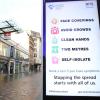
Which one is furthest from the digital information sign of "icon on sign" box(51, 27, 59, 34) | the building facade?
the building facade

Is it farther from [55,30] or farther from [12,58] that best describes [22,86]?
[55,30]

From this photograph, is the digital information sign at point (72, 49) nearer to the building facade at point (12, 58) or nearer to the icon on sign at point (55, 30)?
the icon on sign at point (55, 30)

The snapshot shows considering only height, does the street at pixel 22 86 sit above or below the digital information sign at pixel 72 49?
below

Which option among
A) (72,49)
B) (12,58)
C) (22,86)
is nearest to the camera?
(72,49)

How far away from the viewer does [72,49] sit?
0.56 m

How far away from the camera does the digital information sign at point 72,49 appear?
0.54 metres

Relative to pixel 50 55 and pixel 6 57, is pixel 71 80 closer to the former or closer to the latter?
pixel 50 55

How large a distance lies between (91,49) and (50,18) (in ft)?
0.42

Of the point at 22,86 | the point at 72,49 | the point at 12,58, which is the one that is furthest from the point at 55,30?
the point at 22,86

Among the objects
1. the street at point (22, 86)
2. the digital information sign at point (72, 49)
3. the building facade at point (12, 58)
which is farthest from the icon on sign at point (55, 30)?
the building facade at point (12, 58)

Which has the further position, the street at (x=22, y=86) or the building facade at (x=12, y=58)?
the building facade at (x=12, y=58)

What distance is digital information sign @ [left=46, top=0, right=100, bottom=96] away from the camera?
21.4 inches

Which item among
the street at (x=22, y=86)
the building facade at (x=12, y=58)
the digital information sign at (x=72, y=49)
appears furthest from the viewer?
the building facade at (x=12, y=58)

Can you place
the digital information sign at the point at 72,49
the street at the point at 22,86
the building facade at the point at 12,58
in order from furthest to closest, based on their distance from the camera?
1. the building facade at the point at 12,58
2. the street at the point at 22,86
3. the digital information sign at the point at 72,49
